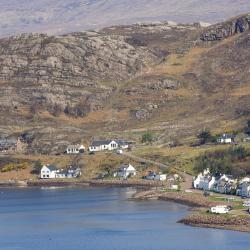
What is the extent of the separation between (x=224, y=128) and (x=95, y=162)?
24154 millimetres

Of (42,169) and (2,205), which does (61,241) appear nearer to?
(2,205)

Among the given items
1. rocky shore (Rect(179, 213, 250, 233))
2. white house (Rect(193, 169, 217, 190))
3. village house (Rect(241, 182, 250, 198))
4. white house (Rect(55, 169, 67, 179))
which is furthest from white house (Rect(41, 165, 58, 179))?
rocky shore (Rect(179, 213, 250, 233))

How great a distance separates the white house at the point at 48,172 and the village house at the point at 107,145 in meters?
Answer: 12.5

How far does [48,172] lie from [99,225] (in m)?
60.2

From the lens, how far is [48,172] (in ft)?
553

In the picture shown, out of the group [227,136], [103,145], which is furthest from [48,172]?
[227,136]

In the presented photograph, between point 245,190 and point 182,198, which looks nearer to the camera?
point 245,190

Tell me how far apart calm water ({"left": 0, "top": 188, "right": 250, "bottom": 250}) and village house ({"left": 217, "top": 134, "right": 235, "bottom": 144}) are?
24.7 m

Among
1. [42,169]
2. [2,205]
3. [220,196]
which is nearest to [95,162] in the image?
[42,169]

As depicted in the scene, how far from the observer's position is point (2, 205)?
136m

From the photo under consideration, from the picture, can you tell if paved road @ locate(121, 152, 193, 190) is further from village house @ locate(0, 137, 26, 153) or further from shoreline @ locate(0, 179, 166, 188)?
village house @ locate(0, 137, 26, 153)

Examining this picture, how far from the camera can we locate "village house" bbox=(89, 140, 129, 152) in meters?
180

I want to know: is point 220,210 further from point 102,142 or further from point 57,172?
point 102,142

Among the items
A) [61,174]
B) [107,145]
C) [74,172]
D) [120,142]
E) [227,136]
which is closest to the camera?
[227,136]
